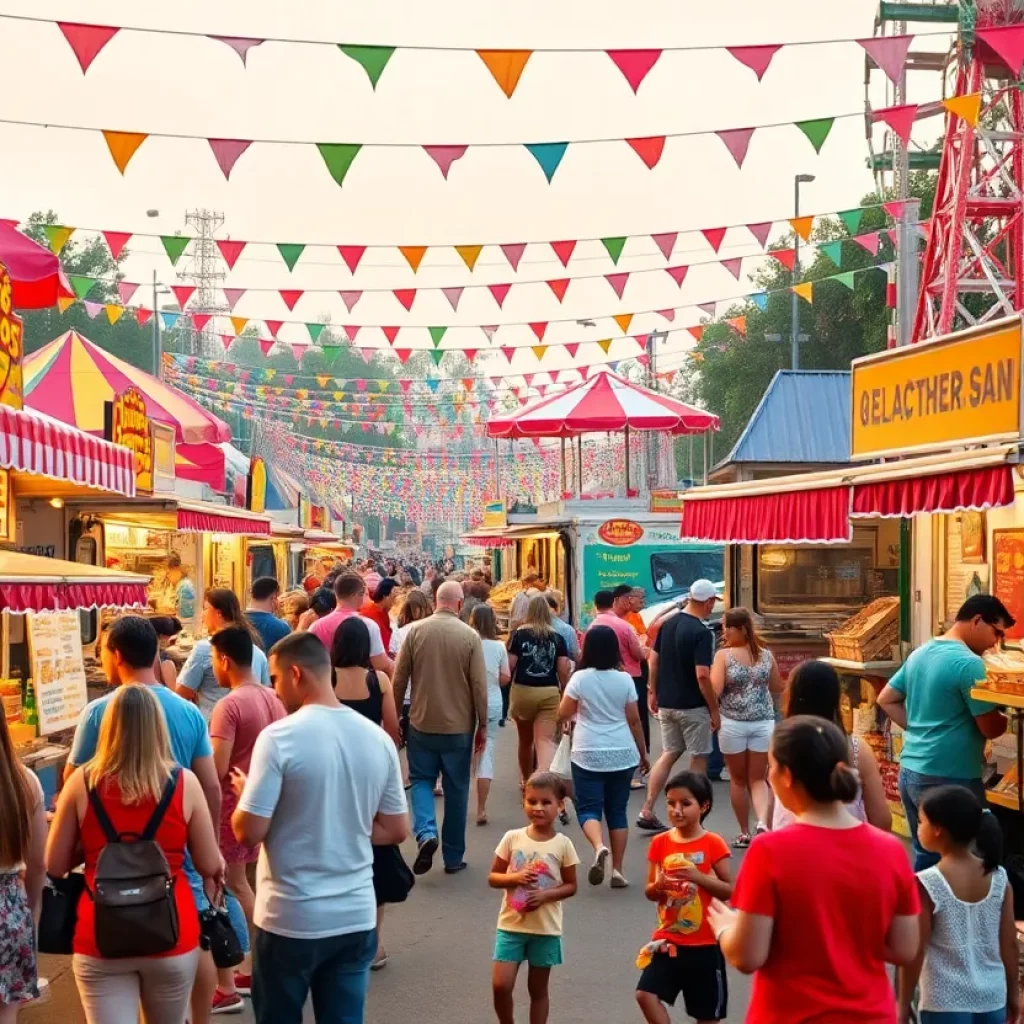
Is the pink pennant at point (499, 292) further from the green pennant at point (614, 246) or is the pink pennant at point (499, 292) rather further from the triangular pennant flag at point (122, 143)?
the triangular pennant flag at point (122, 143)

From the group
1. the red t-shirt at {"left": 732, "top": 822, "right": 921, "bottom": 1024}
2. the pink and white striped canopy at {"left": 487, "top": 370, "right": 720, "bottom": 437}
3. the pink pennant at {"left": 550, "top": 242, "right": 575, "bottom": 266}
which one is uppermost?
the pink pennant at {"left": 550, "top": 242, "right": 575, "bottom": 266}

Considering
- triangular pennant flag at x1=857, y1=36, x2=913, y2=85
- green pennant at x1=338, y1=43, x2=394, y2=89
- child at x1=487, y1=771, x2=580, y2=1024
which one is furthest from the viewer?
triangular pennant flag at x1=857, y1=36, x2=913, y2=85

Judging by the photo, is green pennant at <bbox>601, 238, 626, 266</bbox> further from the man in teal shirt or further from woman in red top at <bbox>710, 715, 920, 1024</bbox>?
woman in red top at <bbox>710, 715, 920, 1024</bbox>

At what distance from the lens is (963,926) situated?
4516 millimetres

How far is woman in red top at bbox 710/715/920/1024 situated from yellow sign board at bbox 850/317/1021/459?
537cm

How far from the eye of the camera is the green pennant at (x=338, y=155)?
A: 12461 millimetres

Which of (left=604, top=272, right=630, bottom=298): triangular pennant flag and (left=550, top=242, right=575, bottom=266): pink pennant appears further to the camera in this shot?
(left=604, top=272, right=630, bottom=298): triangular pennant flag

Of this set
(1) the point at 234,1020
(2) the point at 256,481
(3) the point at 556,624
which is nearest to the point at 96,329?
(2) the point at 256,481

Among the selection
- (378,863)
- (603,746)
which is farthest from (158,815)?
(603,746)

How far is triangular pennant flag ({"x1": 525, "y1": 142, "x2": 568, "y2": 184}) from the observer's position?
12.8m

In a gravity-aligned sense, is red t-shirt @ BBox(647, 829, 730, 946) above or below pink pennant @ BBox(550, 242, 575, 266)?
below

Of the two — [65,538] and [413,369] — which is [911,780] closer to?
[65,538]

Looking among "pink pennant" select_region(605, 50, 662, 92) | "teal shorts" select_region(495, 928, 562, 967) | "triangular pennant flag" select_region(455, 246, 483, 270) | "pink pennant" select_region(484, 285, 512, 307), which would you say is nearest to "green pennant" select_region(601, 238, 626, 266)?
"triangular pennant flag" select_region(455, 246, 483, 270)

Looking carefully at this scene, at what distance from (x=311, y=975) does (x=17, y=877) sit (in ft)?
3.21
